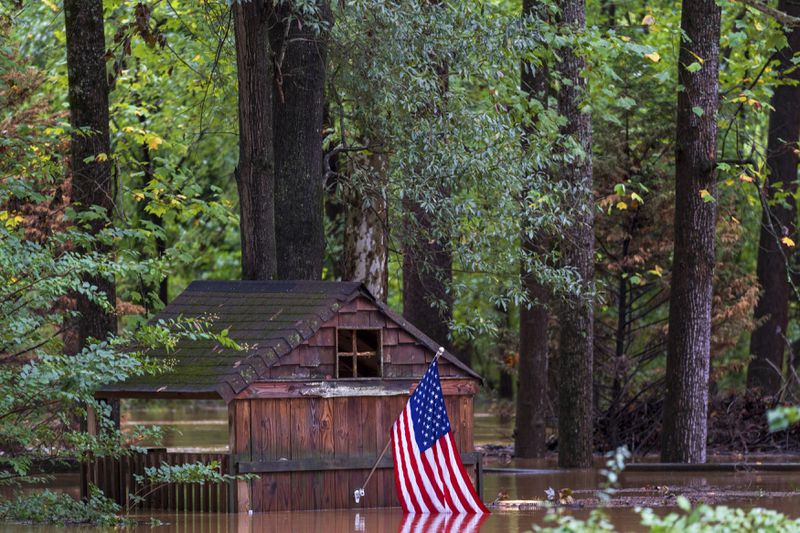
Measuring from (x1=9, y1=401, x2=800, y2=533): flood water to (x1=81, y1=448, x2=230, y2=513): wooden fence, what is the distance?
32 cm

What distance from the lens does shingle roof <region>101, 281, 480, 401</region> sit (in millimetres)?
15859

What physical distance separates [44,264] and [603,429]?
1435cm

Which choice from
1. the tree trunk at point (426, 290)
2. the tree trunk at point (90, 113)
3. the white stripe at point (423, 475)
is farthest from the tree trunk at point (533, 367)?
the white stripe at point (423, 475)

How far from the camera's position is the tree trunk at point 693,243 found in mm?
21969

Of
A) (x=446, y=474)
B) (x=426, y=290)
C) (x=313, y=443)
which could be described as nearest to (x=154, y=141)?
(x=426, y=290)

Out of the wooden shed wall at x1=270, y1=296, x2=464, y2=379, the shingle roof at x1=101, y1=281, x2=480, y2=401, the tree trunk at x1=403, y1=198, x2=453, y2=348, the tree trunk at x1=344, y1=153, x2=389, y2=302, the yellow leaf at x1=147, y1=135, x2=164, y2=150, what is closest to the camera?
the shingle roof at x1=101, y1=281, x2=480, y2=401

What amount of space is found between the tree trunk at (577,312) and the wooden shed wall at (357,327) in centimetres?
549

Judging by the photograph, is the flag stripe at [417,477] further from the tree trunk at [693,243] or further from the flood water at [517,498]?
the tree trunk at [693,243]

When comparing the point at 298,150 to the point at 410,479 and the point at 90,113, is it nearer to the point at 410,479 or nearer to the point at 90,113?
the point at 90,113

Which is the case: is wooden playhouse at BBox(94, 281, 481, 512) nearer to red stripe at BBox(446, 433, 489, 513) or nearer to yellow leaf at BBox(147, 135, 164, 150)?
red stripe at BBox(446, 433, 489, 513)

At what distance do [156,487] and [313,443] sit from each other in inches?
78.6

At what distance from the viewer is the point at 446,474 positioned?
51.0 feet

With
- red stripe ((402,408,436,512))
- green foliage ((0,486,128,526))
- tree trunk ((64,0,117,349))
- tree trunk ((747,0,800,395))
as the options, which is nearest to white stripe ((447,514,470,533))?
red stripe ((402,408,436,512))

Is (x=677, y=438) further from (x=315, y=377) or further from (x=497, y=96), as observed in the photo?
(x=315, y=377)
